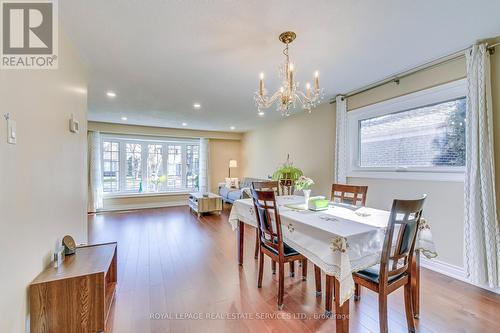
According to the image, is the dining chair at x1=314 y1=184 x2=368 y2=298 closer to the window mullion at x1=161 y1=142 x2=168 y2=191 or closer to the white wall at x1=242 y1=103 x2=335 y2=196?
the white wall at x1=242 y1=103 x2=335 y2=196

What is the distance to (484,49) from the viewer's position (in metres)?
2.09

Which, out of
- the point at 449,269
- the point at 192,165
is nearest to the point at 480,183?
the point at 449,269

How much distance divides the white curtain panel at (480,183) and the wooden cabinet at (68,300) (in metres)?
3.28

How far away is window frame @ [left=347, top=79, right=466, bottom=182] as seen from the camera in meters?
2.42

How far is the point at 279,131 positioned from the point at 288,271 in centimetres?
377

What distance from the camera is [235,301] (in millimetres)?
1968

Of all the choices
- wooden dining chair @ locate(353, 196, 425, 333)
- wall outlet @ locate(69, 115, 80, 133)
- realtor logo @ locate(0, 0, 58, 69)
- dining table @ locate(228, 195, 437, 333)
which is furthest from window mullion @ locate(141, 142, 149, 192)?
wooden dining chair @ locate(353, 196, 425, 333)

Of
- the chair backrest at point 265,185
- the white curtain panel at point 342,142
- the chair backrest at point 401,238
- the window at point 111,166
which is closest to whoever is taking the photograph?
the chair backrest at point 401,238

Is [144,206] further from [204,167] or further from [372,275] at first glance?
[372,275]

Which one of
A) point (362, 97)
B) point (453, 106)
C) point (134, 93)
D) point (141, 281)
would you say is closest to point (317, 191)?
point (362, 97)

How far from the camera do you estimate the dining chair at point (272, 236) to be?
1855 mm

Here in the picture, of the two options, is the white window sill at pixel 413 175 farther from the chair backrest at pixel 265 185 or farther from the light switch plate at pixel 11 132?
the light switch plate at pixel 11 132

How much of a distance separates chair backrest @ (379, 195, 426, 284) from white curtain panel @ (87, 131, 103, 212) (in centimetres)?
649

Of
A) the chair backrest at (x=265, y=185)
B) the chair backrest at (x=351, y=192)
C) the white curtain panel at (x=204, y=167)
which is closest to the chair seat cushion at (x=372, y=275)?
the chair backrest at (x=351, y=192)
